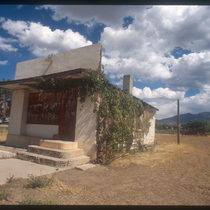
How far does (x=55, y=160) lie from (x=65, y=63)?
496 centimetres

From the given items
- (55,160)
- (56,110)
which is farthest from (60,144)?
(56,110)

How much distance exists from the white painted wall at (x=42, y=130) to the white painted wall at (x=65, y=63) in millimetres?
2896

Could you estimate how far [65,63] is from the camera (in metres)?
8.54

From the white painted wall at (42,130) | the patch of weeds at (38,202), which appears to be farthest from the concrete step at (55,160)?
the patch of weeds at (38,202)

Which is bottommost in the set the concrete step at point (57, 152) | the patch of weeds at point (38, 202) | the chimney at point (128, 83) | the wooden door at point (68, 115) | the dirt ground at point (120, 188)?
the dirt ground at point (120, 188)

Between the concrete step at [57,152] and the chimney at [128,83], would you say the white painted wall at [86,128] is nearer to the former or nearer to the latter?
the concrete step at [57,152]

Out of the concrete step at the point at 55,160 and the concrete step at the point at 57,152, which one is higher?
the concrete step at the point at 57,152

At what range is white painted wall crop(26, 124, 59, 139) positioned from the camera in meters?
7.98

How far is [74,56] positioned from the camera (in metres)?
8.23

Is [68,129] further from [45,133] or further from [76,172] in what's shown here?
[76,172]

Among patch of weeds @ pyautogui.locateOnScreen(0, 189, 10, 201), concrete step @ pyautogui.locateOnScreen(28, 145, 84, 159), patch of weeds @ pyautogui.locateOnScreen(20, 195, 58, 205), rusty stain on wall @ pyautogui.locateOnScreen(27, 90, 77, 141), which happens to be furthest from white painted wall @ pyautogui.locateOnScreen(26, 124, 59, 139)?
patch of weeds @ pyautogui.locateOnScreen(20, 195, 58, 205)

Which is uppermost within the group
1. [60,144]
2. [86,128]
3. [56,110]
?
[56,110]

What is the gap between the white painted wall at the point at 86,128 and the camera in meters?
6.56

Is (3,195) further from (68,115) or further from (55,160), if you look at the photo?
(68,115)
